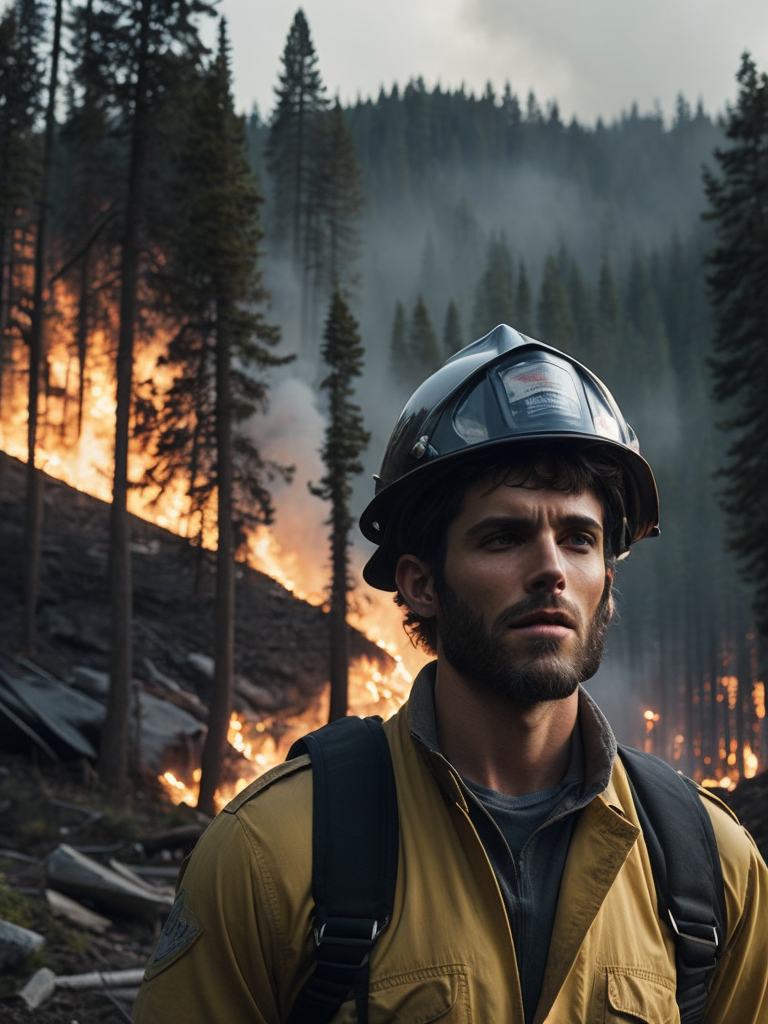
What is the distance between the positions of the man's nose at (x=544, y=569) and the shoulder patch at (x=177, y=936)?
126 centimetres

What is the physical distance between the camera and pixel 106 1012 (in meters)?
8.69

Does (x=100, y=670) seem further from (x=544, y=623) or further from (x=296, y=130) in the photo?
(x=296, y=130)

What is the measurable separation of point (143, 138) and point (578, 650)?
23752mm

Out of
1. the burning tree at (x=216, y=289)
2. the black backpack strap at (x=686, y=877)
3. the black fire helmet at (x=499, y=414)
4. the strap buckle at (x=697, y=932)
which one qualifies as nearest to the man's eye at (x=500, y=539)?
the black fire helmet at (x=499, y=414)

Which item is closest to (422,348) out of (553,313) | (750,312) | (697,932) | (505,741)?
(553,313)

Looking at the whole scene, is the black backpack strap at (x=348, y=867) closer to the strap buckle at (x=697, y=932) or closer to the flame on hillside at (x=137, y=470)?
the strap buckle at (x=697, y=932)

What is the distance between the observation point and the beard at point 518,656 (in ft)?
9.10

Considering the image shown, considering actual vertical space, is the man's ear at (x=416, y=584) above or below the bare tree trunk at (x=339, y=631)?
below

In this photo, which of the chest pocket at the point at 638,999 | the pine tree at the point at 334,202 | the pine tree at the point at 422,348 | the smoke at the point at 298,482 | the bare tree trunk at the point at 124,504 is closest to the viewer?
the chest pocket at the point at 638,999

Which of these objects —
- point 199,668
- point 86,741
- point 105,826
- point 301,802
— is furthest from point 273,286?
point 301,802

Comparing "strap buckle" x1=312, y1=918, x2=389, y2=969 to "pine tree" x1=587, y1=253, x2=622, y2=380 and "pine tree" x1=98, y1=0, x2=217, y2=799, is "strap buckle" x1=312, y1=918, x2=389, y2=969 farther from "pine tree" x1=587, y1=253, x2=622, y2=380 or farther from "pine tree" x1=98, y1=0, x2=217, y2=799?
"pine tree" x1=587, y1=253, x2=622, y2=380

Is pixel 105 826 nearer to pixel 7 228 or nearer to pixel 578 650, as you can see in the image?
pixel 578 650

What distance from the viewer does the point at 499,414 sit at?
3.01 metres

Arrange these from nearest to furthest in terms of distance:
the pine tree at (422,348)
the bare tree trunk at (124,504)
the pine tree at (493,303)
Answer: the bare tree trunk at (124,504) → the pine tree at (422,348) → the pine tree at (493,303)
